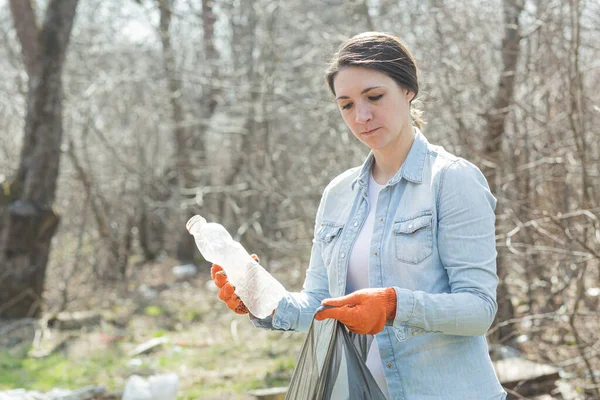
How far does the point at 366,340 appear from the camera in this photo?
6.88ft

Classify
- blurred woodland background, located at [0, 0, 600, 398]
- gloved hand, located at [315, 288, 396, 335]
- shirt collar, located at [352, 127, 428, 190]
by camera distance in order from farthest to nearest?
1. blurred woodland background, located at [0, 0, 600, 398]
2. shirt collar, located at [352, 127, 428, 190]
3. gloved hand, located at [315, 288, 396, 335]

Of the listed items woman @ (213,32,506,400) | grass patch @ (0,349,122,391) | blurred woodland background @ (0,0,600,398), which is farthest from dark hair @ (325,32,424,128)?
grass patch @ (0,349,122,391)

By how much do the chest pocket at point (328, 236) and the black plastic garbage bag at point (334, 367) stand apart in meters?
0.22

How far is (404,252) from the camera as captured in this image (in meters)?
1.94

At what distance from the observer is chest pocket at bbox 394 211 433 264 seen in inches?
75.2

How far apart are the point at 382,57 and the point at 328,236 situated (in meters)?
0.55

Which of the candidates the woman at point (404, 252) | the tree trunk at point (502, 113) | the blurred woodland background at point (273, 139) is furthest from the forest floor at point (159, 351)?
the woman at point (404, 252)

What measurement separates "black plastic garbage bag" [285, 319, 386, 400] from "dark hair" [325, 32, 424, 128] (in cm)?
70

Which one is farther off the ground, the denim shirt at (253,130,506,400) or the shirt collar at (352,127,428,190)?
the shirt collar at (352,127,428,190)

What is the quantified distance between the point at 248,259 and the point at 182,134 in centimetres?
1014

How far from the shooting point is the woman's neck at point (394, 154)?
2111 mm

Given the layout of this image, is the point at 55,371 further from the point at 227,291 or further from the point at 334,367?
the point at 334,367

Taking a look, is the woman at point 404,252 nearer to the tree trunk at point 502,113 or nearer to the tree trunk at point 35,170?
the tree trunk at point 502,113

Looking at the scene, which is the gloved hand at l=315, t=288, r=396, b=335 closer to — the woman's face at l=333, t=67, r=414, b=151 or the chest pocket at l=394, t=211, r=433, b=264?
the chest pocket at l=394, t=211, r=433, b=264
